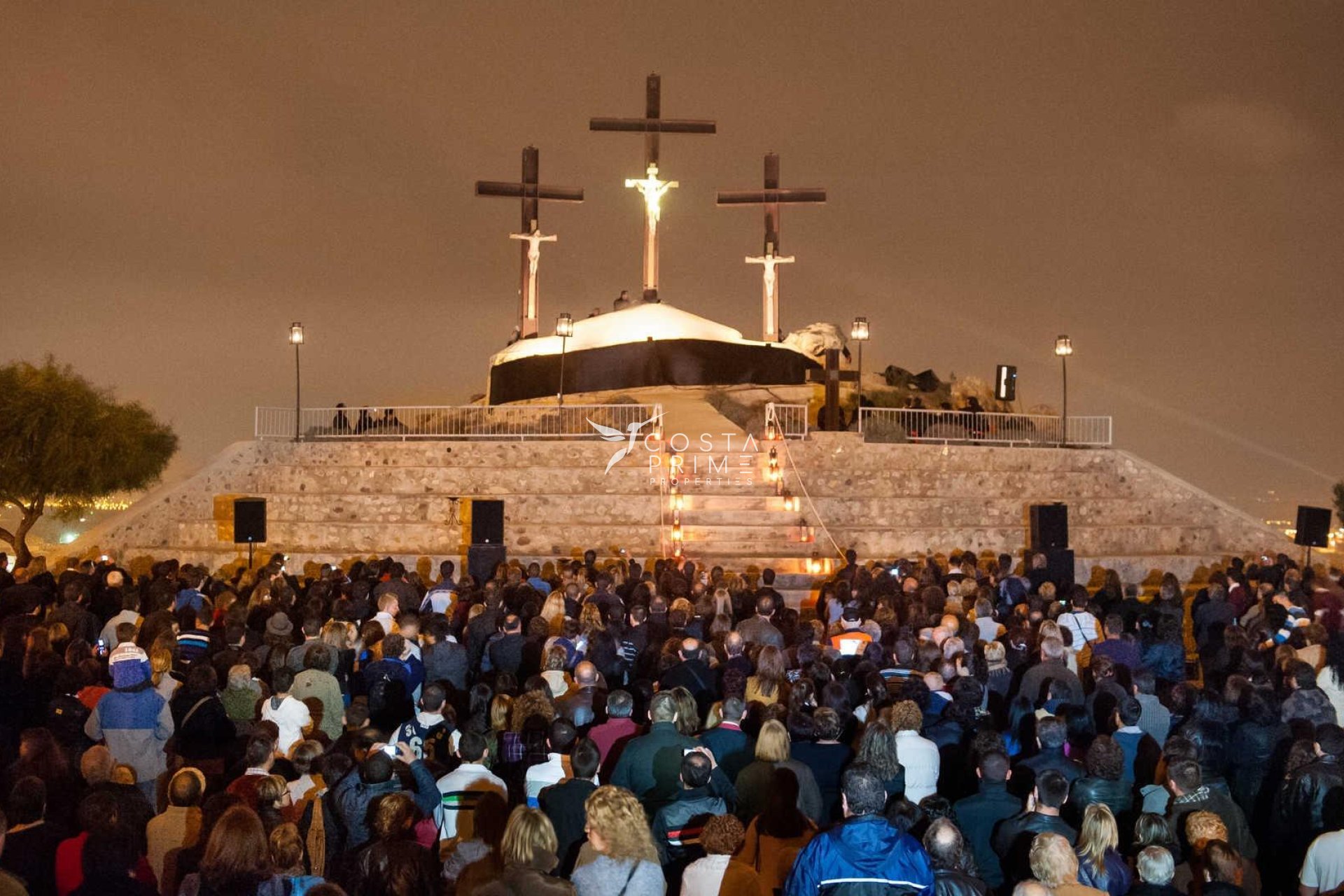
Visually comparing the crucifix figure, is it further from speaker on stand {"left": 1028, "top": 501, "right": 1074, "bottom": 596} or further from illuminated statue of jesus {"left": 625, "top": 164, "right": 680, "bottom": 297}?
speaker on stand {"left": 1028, "top": 501, "right": 1074, "bottom": 596}

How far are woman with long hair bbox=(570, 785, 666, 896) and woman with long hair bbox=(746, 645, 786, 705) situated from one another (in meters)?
2.64

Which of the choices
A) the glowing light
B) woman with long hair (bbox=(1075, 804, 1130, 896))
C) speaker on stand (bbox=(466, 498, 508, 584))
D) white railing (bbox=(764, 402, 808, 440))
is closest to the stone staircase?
white railing (bbox=(764, 402, 808, 440))

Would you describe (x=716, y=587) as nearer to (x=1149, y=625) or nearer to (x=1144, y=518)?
(x=1149, y=625)

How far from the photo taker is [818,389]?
30.9 metres

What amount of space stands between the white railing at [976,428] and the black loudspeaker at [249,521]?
1080 centimetres

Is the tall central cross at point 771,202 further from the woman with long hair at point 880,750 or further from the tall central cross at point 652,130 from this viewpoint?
the woman with long hair at point 880,750

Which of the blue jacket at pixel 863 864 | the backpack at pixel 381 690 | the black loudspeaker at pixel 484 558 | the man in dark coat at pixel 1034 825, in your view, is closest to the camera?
the blue jacket at pixel 863 864

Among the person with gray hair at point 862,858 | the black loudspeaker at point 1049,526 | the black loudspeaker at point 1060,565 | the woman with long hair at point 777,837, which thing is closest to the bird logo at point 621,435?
the black loudspeaker at point 1049,526

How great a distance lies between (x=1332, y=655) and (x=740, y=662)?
171 inches

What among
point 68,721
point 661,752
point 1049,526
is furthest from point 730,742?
point 1049,526

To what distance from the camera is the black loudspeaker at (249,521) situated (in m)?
19.1

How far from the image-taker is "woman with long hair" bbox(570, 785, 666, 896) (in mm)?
5098

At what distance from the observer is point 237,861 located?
16.2 feet

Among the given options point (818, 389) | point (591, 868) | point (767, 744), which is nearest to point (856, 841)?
point (591, 868)
